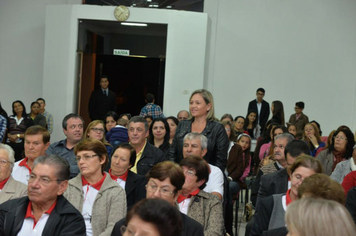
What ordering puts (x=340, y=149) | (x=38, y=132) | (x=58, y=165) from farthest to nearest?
(x=340, y=149)
(x=38, y=132)
(x=58, y=165)

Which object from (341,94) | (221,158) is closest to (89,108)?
(341,94)

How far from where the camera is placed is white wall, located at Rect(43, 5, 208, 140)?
11586mm

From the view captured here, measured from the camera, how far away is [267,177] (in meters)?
4.52

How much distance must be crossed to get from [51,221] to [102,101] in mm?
8975

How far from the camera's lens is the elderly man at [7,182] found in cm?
383

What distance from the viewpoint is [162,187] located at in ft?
10.8

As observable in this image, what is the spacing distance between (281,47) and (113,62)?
13.4ft

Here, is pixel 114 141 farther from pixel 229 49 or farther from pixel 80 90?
pixel 229 49

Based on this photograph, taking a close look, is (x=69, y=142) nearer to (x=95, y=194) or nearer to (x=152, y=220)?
(x=95, y=194)

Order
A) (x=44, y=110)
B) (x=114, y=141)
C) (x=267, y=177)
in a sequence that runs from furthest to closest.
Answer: (x=44, y=110)
(x=114, y=141)
(x=267, y=177)

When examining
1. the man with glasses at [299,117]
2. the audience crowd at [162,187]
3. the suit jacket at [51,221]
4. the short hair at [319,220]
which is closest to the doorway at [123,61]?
the man with glasses at [299,117]

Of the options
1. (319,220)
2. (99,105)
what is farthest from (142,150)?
(99,105)

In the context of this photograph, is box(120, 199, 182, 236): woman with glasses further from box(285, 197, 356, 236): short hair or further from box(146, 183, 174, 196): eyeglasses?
box(146, 183, 174, 196): eyeglasses

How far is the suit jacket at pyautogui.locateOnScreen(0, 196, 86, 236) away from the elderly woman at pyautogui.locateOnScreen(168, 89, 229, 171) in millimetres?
2254
